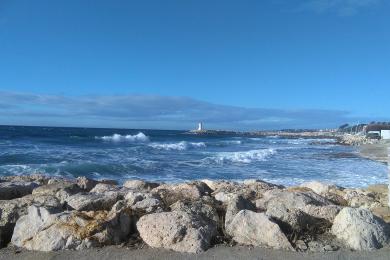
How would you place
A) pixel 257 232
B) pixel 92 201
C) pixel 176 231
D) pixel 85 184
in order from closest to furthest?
pixel 176 231 < pixel 257 232 < pixel 92 201 < pixel 85 184

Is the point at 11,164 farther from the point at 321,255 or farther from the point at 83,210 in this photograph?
the point at 321,255

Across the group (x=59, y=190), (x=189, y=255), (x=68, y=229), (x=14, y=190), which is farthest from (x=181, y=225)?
(x=14, y=190)

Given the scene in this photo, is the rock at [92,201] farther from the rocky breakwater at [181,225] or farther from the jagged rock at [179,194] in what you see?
the jagged rock at [179,194]

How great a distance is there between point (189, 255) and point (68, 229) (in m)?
1.31

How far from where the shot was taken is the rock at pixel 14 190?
20.4ft

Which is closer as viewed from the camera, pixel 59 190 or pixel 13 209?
pixel 13 209

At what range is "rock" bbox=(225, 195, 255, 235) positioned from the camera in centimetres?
497

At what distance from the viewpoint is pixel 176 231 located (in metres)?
4.55

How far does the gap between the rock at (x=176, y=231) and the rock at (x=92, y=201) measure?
0.82m

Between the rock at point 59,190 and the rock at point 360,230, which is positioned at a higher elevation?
the rock at point 59,190

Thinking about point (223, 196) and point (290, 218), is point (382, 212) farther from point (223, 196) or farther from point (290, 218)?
point (223, 196)

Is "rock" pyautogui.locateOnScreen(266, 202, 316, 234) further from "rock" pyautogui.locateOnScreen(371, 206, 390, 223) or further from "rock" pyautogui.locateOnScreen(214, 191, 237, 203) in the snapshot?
"rock" pyautogui.locateOnScreen(371, 206, 390, 223)

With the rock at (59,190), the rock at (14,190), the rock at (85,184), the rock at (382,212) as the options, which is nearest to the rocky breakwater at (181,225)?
the rock at (59,190)

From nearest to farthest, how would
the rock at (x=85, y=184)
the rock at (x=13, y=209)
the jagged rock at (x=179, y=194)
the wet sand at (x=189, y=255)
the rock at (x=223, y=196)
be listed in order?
1. the wet sand at (x=189, y=255)
2. the rock at (x=13, y=209)
3. the jagged rock at (x=179, y=194)
4. the rock at (x=223, y=196)
5. the rock at (x=85, y=184)
